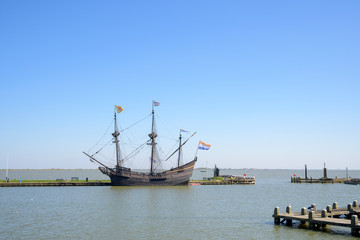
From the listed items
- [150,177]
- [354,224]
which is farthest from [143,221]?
[150,177]

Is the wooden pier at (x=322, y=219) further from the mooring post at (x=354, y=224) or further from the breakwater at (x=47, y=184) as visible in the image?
the breakwater at (x=47, y=184)

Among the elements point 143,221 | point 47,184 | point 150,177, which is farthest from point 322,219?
point 47,184

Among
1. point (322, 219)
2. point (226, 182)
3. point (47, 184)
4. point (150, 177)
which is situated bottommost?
point (226, 182)

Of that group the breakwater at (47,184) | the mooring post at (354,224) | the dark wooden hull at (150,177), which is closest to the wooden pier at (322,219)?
the mooring post at (354,224)

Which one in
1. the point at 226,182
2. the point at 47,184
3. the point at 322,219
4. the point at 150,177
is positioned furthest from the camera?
the point at 226,182

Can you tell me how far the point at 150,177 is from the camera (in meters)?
81.0

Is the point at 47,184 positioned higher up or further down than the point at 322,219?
further down

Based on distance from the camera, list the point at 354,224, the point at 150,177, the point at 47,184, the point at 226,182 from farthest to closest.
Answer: the point at 226,182
the point at 150,177
the point at 47,184
the point at 354,224

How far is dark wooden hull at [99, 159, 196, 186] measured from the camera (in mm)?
80000

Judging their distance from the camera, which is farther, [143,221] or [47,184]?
[47,184]

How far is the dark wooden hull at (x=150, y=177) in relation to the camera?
3150 inches

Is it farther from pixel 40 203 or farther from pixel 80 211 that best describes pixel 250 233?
pixel 40 203

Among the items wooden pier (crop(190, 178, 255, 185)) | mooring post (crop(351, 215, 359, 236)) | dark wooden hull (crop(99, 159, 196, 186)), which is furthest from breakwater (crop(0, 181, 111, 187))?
mooring post (crop(351, 215, 359, 236))

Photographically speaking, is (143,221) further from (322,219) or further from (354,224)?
(354,224)
